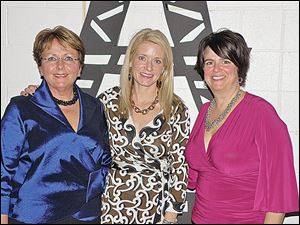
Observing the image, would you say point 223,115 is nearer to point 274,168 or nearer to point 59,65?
point 274,168

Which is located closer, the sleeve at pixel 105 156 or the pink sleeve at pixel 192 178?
the sleeve at pixel 105 156

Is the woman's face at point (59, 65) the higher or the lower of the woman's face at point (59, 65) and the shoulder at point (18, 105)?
the higher

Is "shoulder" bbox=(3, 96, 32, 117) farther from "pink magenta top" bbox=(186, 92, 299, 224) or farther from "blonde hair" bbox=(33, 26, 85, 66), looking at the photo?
"pink magenta top" bbox=(186, 92, 299, 224)

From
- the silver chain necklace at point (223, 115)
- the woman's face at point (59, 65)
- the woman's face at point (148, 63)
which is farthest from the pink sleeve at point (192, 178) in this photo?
the woman's face at point (59, 65)

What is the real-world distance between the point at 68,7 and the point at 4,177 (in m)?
1.10

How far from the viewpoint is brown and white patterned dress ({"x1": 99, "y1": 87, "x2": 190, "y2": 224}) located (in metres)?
1.89

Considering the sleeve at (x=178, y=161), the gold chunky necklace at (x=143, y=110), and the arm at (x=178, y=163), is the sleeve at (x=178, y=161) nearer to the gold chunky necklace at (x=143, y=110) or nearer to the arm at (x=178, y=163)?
the arm at (x=178, y=163)

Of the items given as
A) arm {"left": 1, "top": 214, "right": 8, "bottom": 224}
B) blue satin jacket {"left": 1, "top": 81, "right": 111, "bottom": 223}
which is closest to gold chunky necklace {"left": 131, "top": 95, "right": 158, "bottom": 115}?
blue satin jacket {"left": 1, "top": 81, "right": 111, "bottom": 223}

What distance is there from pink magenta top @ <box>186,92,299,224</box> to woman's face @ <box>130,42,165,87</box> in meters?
0.39

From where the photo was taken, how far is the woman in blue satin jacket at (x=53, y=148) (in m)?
1.69

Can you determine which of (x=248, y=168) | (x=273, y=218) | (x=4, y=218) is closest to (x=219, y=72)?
(x=248, y=168)

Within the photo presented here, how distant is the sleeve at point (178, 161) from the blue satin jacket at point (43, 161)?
0.36 m

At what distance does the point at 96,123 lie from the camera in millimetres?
1870

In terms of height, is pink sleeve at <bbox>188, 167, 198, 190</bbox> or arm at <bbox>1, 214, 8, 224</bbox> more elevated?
pink sleeve at <bbox>188, 167, 198, 190</bbox>
